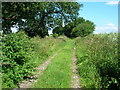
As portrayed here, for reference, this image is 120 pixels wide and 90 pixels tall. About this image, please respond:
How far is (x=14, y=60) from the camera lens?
593 centimetres

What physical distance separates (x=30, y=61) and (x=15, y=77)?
3.63 ft

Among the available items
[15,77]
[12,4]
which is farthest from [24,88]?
[12,4]

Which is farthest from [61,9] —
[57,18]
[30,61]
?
[30,61]

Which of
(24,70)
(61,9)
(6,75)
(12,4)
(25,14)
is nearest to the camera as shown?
(6,75)

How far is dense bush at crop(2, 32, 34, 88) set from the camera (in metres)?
5.37

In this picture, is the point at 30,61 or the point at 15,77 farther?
the point at 30,61

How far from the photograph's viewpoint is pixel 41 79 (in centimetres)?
657

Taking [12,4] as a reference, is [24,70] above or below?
below

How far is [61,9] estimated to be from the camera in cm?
2227

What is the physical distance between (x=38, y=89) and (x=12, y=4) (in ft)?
24.7

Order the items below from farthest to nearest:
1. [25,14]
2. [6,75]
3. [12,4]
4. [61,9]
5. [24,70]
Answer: [61,9]
[25,14]
[12,4]
[24,70]
[6,75]

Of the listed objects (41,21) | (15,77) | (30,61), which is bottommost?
(15,77)

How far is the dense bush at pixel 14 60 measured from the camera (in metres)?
5.37

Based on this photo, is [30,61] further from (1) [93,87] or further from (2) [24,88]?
(1) [93,87]
